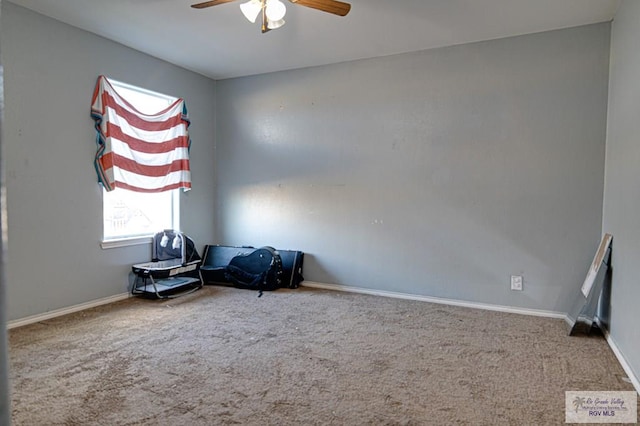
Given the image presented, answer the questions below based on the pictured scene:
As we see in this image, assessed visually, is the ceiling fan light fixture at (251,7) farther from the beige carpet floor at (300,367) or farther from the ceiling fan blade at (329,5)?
the beige carpet floor at (300,367)

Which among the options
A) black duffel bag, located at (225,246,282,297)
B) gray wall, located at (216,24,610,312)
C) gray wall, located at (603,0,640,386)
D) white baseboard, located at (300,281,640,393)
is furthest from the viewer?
black duffel bag, located at (225,246,282,297)

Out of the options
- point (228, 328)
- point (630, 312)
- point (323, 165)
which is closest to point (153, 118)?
point (323, 165)

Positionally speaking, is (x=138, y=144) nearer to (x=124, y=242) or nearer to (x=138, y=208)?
(x=138, y=208)

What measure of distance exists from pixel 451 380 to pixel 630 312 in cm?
120

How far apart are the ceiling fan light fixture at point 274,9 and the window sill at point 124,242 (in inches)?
104

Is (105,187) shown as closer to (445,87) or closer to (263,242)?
(263,242)

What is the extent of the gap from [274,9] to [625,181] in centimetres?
259

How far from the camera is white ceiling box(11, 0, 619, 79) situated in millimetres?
3082

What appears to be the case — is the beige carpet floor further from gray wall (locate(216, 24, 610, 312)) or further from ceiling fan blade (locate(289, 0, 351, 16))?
ceiling fan blade (locate(289, 0, 351, 16))

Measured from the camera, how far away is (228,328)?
321 cm

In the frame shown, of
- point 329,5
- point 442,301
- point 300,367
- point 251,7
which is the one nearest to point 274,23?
point 251,7

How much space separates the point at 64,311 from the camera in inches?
138

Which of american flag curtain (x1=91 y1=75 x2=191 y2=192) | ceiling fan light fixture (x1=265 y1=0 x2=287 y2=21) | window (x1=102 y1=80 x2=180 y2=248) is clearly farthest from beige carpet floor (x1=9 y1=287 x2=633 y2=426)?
ceiling fan light fixture (x1=265 y1=0 x2=287 y2=21)

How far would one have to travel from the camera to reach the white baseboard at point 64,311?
3.17 meters
